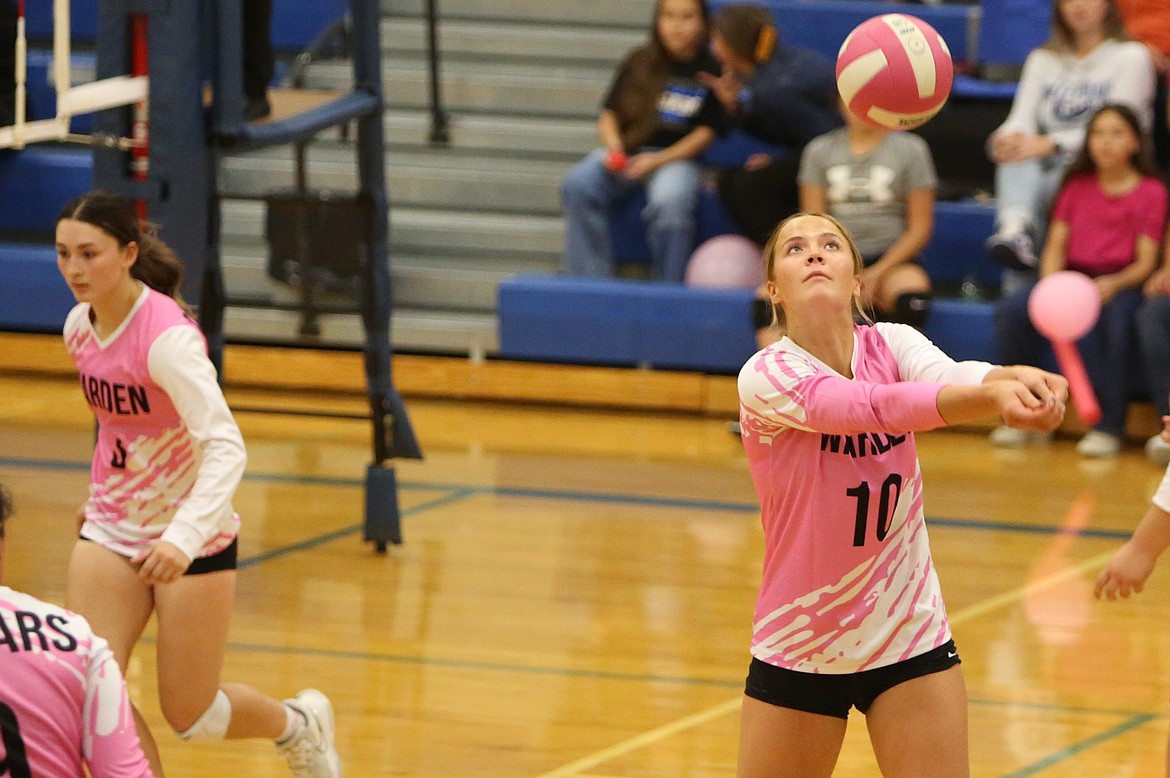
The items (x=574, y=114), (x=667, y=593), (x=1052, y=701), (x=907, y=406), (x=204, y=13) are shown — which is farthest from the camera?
(x=574, y=114)

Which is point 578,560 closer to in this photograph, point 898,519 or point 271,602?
point 271,602

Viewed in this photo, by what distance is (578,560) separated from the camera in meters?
6.73

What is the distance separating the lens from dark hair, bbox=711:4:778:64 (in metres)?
9.16

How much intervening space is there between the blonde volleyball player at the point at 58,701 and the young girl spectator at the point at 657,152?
287 inches

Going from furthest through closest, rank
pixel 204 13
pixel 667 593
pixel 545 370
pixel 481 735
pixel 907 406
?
pixel 545 370
pixel 667 593
pixel 204 13
pixel 481 735
pixel 907 406

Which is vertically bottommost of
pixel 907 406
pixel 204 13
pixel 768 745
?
pixel 768 745

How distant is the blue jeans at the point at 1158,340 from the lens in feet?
27.1

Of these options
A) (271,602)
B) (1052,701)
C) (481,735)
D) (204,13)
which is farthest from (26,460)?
(1052,701)

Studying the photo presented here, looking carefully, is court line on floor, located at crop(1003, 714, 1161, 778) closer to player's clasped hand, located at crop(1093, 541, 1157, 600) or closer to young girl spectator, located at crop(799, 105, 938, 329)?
player's clasped hand, located at crop(1093, 541, 1157, 600)

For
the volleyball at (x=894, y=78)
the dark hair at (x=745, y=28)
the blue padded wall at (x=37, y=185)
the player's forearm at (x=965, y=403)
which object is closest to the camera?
the player's forearm at (x=965, y=403)

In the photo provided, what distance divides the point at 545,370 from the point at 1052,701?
4.67 meters

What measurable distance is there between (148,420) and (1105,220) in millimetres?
5797

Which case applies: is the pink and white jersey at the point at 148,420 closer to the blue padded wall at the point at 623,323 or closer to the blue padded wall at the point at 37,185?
the blue padded wall at the point at 623,323

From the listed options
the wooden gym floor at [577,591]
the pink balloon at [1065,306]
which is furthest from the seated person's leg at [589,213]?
the pink balloon at [1065,306]
